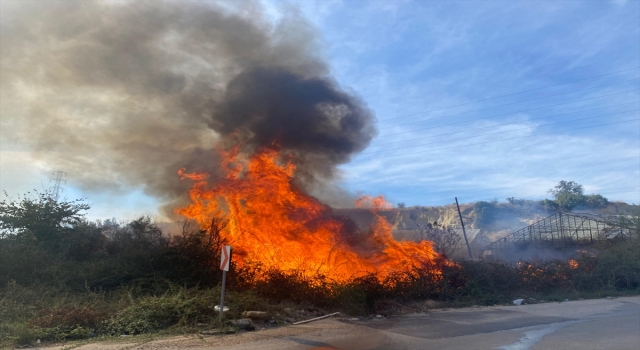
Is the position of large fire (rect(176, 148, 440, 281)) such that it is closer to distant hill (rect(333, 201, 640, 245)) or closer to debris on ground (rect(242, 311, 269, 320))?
debris on ground (rect(242, 311, 269, 320))

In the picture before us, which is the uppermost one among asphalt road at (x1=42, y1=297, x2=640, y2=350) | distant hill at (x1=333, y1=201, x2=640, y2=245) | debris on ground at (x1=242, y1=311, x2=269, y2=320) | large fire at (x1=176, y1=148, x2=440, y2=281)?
distant hill at (x1=333, y1=201, x2=640, y2=245)

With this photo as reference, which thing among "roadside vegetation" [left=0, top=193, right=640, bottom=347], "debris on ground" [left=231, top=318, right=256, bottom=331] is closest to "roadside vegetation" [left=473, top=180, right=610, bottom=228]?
"roadside vegetation" [left=0, top=193, right=640, bottom=347]

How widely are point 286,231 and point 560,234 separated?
97.0 ft

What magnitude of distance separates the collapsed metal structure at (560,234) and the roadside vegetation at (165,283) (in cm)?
1300

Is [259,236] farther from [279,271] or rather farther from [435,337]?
[435,337]

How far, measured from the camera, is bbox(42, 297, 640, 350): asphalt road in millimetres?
8391

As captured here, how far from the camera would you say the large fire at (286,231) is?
15.7m

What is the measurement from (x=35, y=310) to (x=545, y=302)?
1685 cm

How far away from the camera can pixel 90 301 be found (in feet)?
38.7

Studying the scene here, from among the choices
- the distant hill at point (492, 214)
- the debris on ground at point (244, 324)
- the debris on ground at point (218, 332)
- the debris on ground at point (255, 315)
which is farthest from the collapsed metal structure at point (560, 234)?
the debris on ground at point (218, 332)

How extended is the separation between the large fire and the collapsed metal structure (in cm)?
1952

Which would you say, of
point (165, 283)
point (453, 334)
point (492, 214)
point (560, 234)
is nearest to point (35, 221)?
point (165, 283)

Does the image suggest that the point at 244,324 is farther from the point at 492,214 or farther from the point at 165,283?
the point at 492,214

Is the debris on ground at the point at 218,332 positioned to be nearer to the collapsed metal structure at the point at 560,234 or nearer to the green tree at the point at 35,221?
the green tree at the point at 35,221
